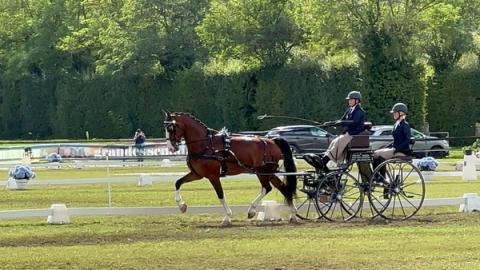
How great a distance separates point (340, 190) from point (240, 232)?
8.54 feet

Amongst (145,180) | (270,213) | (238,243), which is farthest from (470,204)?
(145,180)

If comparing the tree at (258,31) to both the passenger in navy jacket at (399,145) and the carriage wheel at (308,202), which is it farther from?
the passenger in navy jacket at (399,145)

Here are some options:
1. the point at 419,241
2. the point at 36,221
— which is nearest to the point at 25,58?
the point at 36,221

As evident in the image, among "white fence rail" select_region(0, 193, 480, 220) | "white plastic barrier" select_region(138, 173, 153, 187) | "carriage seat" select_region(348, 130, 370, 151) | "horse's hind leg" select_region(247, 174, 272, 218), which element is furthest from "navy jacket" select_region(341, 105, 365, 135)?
"white plastic barrier" select_region(138, 173, 153, 187)

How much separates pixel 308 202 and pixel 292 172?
0.78 m

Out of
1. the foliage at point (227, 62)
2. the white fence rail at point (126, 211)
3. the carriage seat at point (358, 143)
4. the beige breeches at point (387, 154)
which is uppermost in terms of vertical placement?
the foliage at point (227, 62)

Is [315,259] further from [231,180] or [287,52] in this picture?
[287,52]

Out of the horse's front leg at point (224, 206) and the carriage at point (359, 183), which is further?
the carriage at point (359, 183)

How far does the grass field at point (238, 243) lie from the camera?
14.5 metres

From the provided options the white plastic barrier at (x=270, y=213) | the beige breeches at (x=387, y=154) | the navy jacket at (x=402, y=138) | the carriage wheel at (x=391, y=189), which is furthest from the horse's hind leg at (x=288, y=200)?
the navy jacket at (x=402, y=138)

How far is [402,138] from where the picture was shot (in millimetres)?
20375

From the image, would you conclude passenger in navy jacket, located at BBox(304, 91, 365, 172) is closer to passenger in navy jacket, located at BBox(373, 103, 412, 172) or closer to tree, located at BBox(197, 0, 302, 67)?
passenger in navy jacket, located at BBox(373, 103, 412, 172)

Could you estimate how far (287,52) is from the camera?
6066 centimetres

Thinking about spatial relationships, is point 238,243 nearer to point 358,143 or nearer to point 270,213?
point 270,213
